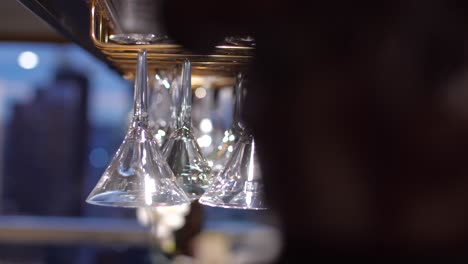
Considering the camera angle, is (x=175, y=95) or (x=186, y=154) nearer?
(x=186, y=154)

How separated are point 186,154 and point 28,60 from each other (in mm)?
3039

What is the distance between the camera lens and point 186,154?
87 cm

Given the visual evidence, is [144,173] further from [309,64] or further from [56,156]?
[56,156]

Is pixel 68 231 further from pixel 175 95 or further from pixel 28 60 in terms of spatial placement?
pixel 175 95

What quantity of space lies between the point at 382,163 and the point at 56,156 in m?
3.55

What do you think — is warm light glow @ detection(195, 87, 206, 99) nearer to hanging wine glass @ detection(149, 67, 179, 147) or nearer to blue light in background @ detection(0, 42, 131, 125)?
hanging wine glass @ detection(149, 67, 179, 147)

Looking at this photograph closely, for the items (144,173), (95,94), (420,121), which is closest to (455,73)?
(420,121)

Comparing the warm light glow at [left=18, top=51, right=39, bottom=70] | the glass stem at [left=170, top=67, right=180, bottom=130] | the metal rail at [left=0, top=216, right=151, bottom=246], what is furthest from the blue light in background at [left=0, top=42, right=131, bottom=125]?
the glass stem at [left=170, top=67, right=180, bottom=130]

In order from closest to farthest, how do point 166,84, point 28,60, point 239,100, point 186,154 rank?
point 239,100, point 186,154, point 166,84, point 28,60

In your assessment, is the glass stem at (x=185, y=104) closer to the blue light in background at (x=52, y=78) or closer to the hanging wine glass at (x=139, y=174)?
the hanging wine glass at (x=139, y=174)

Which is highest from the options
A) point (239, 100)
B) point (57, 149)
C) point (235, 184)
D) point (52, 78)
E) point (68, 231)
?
point (52, 78)

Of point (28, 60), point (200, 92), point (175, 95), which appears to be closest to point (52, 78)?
point (28, 60)

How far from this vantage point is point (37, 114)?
371cm

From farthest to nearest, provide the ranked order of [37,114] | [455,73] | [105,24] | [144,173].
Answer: [37,114]
[105,24]
[144,173]
[455,73]
